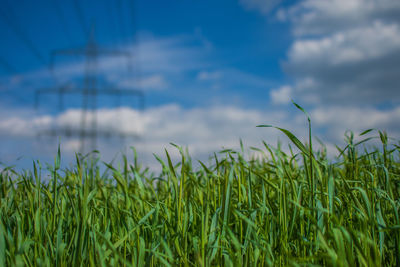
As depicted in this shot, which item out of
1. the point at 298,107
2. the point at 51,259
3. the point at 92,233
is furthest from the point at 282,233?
the point at 51,259

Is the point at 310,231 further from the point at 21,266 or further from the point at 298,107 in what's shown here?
the point at 21,266

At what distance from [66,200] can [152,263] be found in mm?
773

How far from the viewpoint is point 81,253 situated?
1375 millimetres

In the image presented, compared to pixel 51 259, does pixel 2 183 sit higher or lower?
higher

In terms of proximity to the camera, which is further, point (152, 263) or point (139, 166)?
point (139, 166)

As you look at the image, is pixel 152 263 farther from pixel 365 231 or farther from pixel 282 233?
pixel 365 231

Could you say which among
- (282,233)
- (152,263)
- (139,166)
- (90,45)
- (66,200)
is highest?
(90,45)

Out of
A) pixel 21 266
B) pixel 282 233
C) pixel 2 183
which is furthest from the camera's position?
pixel 2 183

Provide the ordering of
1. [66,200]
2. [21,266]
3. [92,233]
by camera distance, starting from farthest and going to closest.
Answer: [66,200] < [92,233] < [21,266]

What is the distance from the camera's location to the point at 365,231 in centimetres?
139

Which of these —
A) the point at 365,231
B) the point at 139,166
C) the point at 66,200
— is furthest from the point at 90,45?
the point at 365,231

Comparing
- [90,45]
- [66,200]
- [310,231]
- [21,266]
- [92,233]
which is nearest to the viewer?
[21,266]

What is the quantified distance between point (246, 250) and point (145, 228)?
1.79 feet

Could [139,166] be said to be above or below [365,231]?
above
